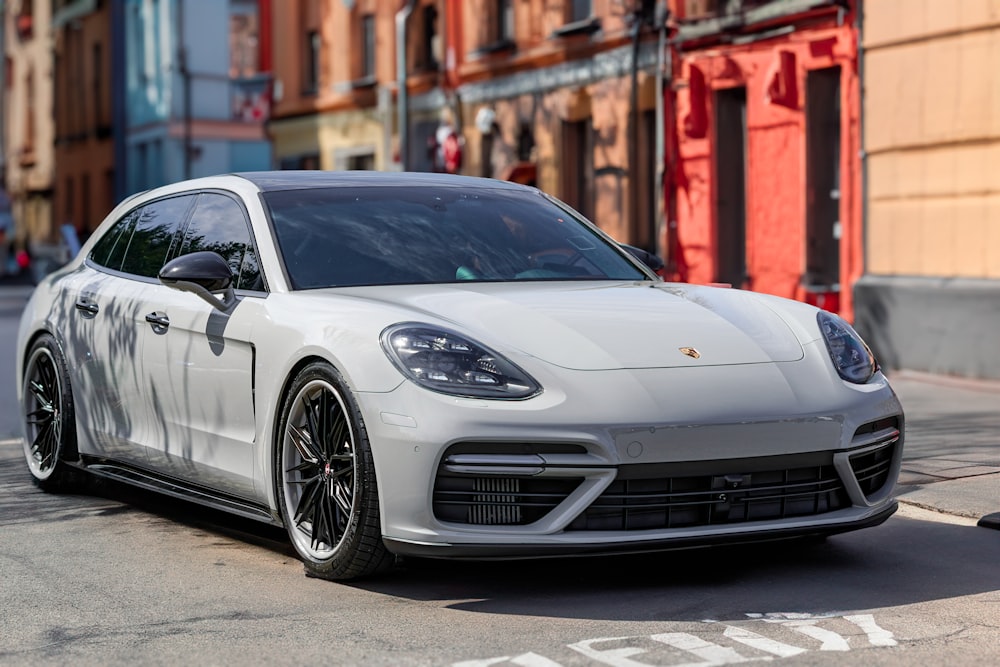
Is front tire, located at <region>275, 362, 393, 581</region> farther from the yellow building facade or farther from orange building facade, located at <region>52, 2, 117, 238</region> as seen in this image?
orange building facade, located at <region>52, 2, 117, 238</region>

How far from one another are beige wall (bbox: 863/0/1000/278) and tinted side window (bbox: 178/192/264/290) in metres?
8.85

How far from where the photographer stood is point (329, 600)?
5762 millimetres

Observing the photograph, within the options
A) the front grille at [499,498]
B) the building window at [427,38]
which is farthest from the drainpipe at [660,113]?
the front grille at [499,498]

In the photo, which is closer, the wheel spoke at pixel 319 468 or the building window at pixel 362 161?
the wheel spoke at pixel 319 468

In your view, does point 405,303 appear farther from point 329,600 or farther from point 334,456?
point 329,600

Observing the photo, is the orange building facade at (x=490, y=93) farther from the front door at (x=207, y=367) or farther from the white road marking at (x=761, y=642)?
the white road marking at (x=761, y=642)

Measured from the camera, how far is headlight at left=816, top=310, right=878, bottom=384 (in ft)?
20.2

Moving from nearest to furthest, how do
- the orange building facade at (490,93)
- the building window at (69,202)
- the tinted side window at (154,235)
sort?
the tinted side window at (154,235)
the orange building facade at (490,93)
the building window at (69,202)

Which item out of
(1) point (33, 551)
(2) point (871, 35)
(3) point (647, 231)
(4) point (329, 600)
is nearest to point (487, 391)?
(4) point (329, 600)

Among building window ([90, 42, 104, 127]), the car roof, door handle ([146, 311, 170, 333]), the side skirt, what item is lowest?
the side skirt

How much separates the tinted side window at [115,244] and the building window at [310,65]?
90.7ft

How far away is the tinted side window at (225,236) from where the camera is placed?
6.82 metres

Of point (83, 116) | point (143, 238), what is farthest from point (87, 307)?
point (83, 116)

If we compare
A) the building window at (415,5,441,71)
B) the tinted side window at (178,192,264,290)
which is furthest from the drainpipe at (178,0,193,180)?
the tinted side window at (178,192,264,290)
